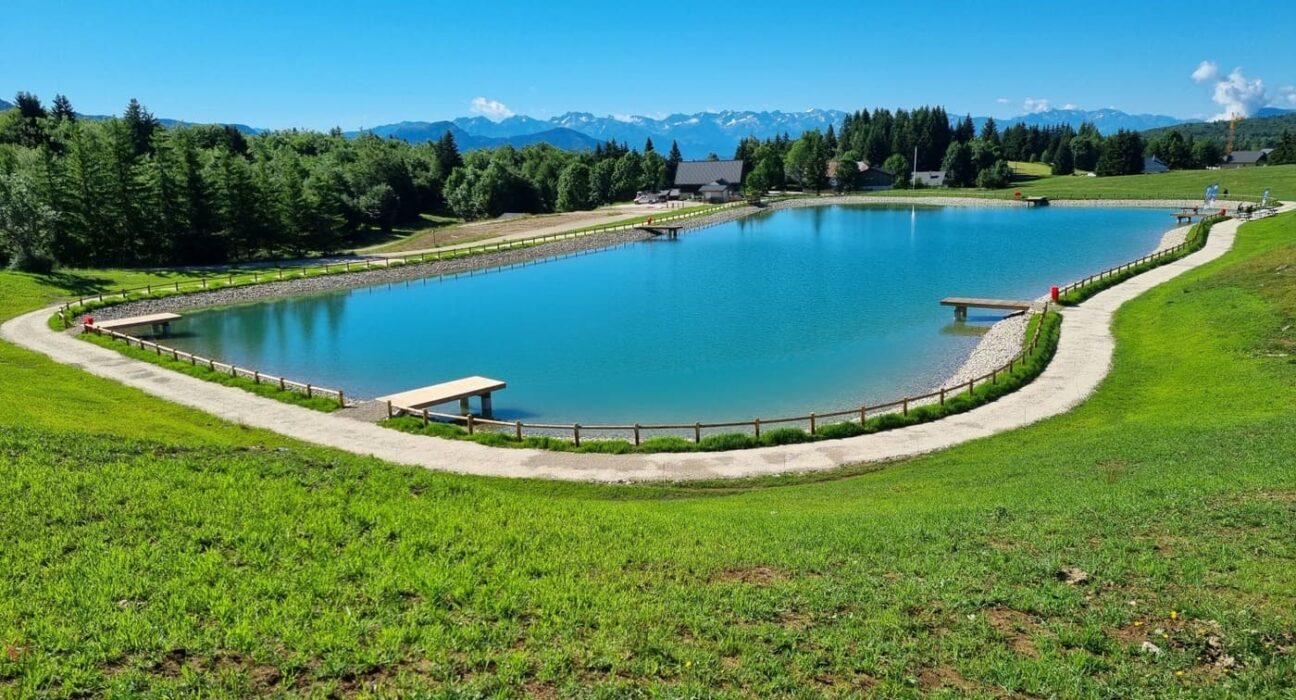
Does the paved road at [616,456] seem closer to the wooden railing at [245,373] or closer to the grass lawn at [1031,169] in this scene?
the wooden railing at [245,373]

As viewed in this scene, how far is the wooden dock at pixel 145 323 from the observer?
41303mm

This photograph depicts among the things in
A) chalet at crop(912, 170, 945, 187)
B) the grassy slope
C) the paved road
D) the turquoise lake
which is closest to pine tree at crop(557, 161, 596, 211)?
the turquoise lake

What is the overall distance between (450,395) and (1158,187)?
146 metres

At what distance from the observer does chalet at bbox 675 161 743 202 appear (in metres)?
157

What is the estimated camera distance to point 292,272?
215 ft

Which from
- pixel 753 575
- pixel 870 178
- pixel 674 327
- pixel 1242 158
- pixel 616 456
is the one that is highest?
pixel 1242 158

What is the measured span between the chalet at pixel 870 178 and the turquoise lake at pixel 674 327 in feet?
276

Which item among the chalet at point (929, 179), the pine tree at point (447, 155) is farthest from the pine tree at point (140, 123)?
the chalet at point (929, 179)

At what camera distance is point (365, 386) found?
34.2 metres

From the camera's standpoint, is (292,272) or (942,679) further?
(292,272)

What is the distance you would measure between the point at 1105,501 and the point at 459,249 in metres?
74.3

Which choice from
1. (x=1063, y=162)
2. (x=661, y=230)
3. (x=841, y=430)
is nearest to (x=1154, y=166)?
(x=1063, y=162)

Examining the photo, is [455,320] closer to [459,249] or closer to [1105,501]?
[459,249]

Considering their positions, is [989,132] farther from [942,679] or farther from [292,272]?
[942,679]
